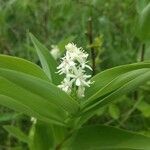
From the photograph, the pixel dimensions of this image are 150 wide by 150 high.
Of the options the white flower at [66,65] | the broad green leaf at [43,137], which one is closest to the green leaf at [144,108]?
the broad green leaf at [43,137]

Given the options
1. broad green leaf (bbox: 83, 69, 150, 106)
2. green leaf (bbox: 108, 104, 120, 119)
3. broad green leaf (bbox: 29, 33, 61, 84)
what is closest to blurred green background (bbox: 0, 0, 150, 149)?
green leaf (bbox: 108, 104, 120, 119)

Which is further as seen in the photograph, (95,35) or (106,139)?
(95,35)

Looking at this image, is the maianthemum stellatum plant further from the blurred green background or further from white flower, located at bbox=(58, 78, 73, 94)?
the blurred green background

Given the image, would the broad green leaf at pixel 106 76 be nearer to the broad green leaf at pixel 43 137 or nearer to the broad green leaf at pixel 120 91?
the broad green leaf at pixel 120 91

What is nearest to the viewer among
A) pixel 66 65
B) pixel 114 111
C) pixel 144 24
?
pixel 66 65

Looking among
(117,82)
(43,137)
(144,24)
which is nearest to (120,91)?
(117,82)

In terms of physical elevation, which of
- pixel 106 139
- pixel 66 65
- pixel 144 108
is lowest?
pixel 106 139

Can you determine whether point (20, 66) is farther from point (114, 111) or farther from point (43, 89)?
point (114, 111)
